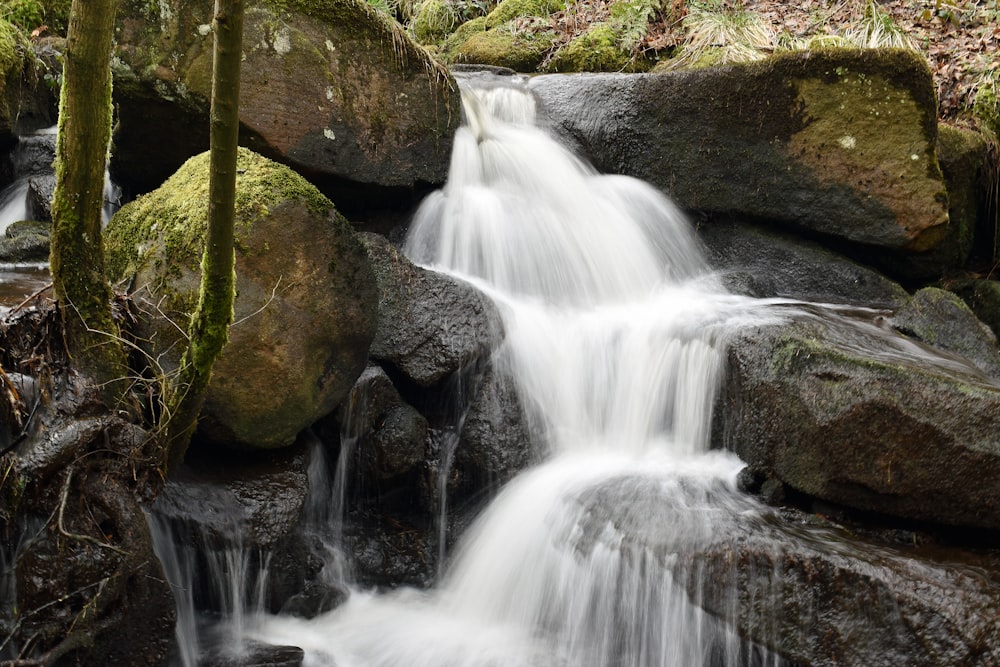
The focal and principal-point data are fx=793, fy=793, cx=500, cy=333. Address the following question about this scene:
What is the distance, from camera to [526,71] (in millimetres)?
9203

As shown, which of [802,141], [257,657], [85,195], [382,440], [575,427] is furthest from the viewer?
[802,141]

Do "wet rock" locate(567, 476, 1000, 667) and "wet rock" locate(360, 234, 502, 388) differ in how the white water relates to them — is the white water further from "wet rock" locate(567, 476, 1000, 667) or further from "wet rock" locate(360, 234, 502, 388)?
"wet rock" locate(360, 234, 502, 388)

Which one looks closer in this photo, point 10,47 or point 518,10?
point 10,47

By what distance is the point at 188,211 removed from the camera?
378 cm

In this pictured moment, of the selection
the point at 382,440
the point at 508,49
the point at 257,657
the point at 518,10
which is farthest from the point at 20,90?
the point at 518,10

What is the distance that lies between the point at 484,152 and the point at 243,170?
2.65 metres

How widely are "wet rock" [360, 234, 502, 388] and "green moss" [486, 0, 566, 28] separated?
660 cm

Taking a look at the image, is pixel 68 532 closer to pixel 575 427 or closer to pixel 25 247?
pixel 575 427

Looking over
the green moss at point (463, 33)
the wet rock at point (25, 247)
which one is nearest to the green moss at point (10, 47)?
the wet rock at point (25, 247)

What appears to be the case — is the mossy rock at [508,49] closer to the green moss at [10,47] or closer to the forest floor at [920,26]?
Answer: the forest floor at [920,26]

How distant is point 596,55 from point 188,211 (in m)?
6.24

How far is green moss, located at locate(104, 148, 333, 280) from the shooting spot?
370cm

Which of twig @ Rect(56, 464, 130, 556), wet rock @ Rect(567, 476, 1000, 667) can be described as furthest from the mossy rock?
twig @ Rect(56, 464, 130, 556)

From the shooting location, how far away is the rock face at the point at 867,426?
11.3 ft
